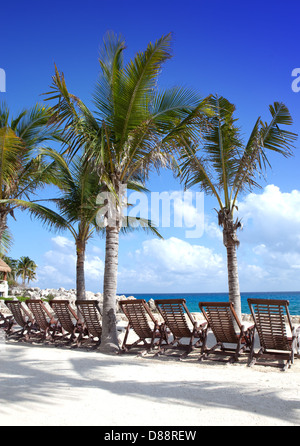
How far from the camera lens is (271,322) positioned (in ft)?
18.8

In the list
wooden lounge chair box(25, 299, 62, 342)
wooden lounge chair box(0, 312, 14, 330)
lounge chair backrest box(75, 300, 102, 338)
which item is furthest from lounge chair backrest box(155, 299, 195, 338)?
wooden lounge chair box(0, 312, 14, 330)

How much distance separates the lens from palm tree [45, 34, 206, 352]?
25.6 ft

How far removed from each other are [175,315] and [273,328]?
174 centimetres

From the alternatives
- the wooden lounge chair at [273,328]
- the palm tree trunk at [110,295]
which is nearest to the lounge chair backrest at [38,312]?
the palm tree trunk at [110,295]

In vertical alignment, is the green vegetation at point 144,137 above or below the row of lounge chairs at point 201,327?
above

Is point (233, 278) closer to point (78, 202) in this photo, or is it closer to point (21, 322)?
point (21, 322)

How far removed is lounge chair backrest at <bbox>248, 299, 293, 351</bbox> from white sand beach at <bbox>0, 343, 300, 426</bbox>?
16.1 inches

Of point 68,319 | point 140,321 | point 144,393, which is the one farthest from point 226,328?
point 68,319

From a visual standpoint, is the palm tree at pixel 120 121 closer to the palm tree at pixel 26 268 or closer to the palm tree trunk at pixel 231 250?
the palm tree trunk at pixel 231 250

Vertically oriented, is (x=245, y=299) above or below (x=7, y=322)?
below

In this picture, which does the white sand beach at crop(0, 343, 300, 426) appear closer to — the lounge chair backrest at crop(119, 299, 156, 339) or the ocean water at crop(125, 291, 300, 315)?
the lounge chair backrest at crop(119, 299, 156, 339)

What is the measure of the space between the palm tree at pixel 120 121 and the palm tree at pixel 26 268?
205ft

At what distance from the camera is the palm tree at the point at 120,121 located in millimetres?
7812

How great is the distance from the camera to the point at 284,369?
539cm
